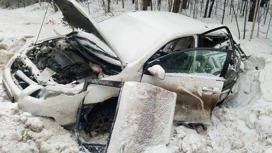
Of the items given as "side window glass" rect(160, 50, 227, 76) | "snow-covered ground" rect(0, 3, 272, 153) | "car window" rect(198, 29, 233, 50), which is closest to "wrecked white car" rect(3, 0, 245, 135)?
"side window glass" rect(160, 50, 227, 76)

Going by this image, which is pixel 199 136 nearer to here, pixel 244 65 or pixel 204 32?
pixel 204 32

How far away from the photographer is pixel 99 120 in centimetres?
393

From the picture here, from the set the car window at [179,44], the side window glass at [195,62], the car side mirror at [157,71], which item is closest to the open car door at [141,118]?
the car side mirror at [157,71]

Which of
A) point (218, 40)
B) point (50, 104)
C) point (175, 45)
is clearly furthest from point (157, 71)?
point (218, 40)

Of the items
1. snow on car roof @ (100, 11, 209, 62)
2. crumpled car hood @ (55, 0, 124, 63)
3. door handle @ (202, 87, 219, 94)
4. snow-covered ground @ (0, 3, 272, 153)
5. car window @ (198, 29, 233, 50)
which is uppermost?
crumpled car hood @ (55, 0, 124, 63)

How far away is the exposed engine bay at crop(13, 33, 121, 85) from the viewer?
4027mm

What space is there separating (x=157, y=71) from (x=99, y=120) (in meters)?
0.99

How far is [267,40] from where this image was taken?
8195mm

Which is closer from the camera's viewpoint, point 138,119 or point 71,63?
point 138,119

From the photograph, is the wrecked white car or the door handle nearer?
the wrecked white car

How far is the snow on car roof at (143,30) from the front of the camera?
163 inches

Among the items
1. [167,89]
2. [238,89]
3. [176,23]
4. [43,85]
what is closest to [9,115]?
[43,85]

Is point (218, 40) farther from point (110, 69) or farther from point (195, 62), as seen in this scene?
point (110, 69)

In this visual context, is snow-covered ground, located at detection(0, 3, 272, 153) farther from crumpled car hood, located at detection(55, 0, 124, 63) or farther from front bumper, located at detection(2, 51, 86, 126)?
crumpled car hood, located at detection(55, 0, 124, 63)
